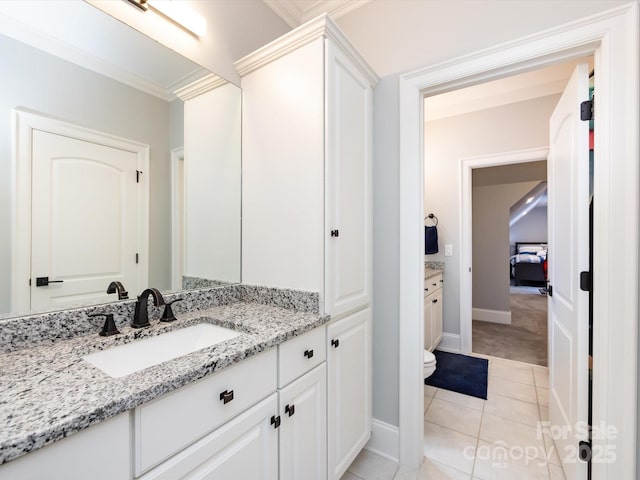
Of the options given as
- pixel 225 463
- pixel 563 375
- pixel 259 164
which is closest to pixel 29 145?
pixel 259 164

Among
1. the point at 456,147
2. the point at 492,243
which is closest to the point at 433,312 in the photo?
the point at 456,147

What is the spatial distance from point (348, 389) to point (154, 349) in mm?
906

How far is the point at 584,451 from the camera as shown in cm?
130

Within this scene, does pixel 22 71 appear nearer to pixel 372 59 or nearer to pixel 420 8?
pixel 372 59

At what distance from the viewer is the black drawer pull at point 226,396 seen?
841 mm

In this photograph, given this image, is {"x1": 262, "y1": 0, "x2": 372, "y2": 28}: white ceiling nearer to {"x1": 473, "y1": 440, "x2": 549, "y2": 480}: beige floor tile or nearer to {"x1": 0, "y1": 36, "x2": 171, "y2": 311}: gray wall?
{"x1": 0, "y1": 36, "x2": 171, "y2": 311}: gray wall

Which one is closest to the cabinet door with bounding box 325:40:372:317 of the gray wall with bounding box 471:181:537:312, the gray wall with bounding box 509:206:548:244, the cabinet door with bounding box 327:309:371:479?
the cabinet door with bounding box 327:309:371:479

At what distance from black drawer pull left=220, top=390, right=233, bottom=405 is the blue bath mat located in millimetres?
2201

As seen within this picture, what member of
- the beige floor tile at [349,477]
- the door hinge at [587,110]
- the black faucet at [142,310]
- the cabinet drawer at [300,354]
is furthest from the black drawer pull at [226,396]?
the door hinge at [587,110]

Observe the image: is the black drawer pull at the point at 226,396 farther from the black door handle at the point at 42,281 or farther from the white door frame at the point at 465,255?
the white door frame at the point at 465,255

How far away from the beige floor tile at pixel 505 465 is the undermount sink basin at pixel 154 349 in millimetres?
1562

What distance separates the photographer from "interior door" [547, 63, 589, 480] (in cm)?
132

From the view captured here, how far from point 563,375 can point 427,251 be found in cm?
181

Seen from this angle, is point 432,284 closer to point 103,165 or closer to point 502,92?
point 502,92
